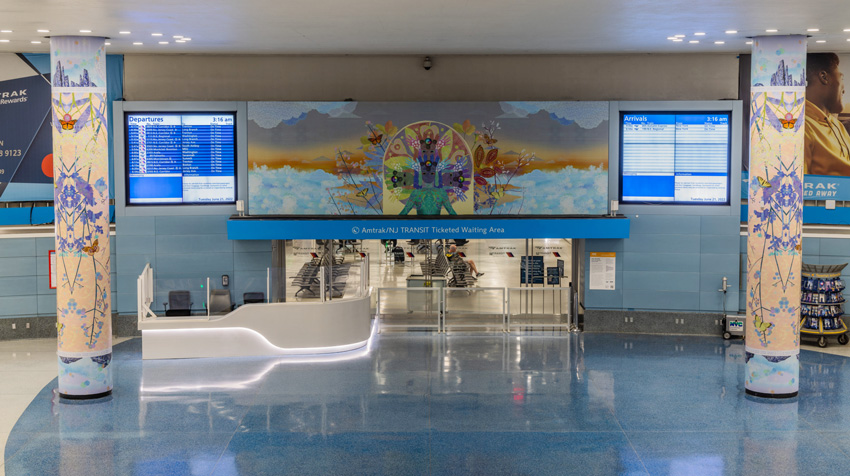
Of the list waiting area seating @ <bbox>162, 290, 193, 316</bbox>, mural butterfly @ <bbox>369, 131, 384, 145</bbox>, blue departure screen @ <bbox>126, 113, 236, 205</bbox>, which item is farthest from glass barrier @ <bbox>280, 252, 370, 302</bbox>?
mural butterfly @ <bbox>369, 131, 384, 145</bbox>

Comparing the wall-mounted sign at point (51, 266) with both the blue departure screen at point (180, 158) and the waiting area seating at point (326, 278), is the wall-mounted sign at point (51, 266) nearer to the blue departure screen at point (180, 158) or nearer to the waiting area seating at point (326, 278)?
the blue departure screen at point (180, 158)

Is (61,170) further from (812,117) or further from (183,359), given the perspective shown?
(812,117)

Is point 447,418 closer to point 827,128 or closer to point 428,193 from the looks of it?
point 428,193

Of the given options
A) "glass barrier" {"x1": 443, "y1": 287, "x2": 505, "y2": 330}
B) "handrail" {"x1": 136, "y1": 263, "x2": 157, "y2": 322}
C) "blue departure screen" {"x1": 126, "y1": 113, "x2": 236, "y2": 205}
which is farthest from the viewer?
"glass barrier" {"x1": 443, "y1": 287, "x2": 505, "y2": 330}

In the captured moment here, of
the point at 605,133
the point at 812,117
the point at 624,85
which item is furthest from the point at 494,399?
the point at 812,117

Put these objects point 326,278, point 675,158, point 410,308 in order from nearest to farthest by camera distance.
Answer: point 326,278 → point 675,158 → point 410,308

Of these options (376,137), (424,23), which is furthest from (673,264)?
(424,23)

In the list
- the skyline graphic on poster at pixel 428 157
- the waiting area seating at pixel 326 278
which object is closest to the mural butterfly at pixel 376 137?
the skyline graphic on poster at pixel 428 157

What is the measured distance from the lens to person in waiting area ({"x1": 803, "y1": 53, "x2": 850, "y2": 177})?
14.9 m

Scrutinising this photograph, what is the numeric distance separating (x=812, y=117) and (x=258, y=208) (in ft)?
33.6

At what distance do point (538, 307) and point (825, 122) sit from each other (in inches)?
248

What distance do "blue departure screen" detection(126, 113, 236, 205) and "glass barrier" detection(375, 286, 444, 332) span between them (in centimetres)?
375

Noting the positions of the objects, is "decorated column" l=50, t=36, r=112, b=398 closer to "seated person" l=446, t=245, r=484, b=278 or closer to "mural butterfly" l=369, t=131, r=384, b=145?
"mural butterfly" l=369, t=131, r=384, b=145

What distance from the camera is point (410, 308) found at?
652 inches
